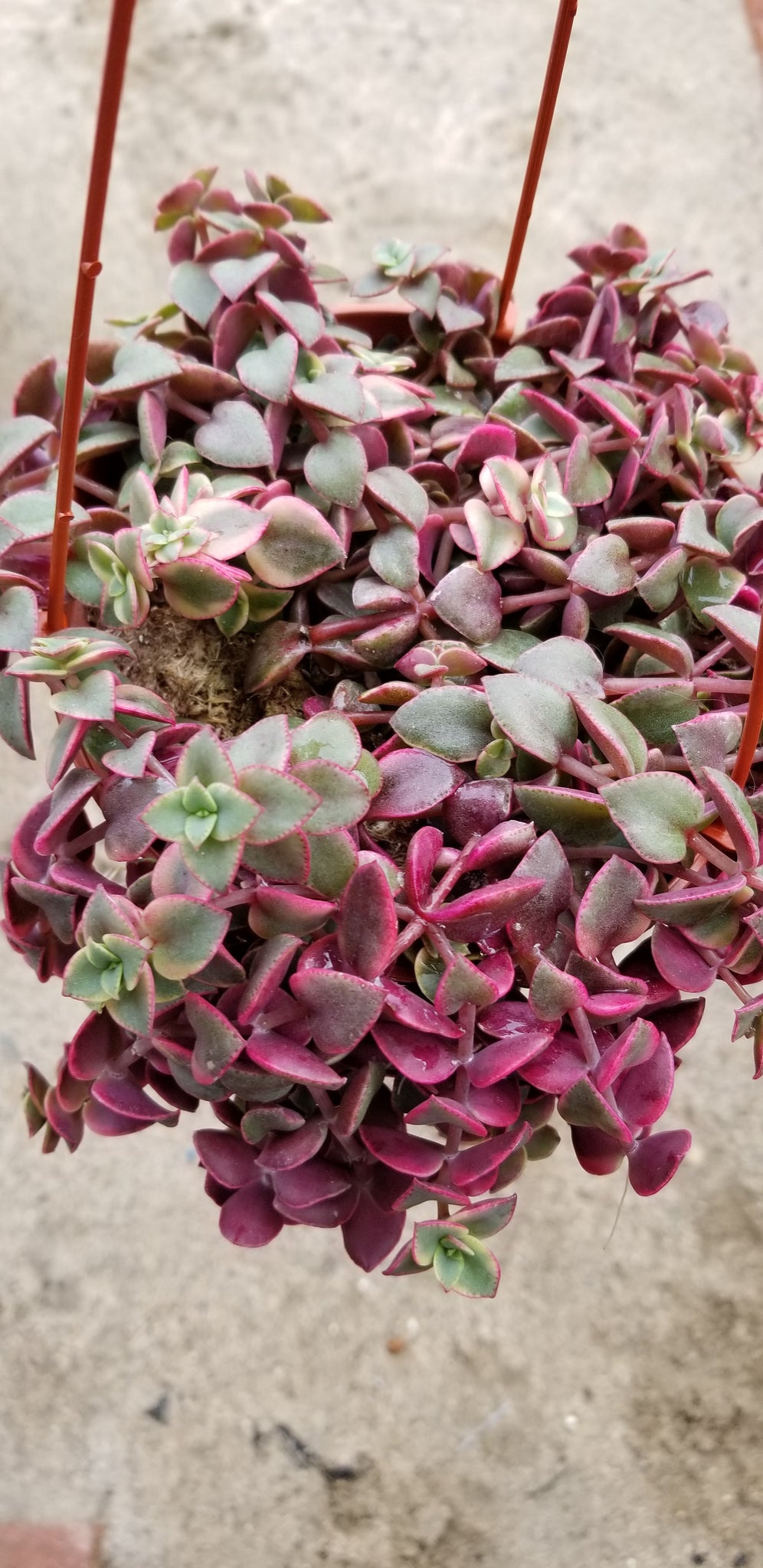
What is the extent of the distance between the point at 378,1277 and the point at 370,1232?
1.91 feet

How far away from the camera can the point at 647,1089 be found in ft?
2.08

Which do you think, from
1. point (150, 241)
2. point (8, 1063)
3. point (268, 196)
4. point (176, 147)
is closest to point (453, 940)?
point (268, 196)

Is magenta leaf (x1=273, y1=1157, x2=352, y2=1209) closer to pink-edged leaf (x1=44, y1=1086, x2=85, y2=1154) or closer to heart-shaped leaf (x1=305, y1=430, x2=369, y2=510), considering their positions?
pink-edged leaf (x1=44, y1=1086, x2=85, y2=1154)

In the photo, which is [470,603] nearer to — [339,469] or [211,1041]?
[339,469]

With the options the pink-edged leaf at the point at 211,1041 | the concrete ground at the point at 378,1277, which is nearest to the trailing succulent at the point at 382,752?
the pink-edged leaf at the point at 211,1041

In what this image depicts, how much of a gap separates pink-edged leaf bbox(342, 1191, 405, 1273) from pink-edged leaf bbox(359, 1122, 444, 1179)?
7cm

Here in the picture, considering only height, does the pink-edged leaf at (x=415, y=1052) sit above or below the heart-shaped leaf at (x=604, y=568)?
below

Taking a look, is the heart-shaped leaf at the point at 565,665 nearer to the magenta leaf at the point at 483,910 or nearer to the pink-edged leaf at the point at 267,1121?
the magenta leaf at the point at 483,910

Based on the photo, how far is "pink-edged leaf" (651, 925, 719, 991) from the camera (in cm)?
62

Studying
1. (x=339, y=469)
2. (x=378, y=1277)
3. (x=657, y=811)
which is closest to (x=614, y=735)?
(x=657, y=811)

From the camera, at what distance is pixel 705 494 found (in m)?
0.80

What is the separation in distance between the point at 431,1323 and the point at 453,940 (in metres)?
0.73

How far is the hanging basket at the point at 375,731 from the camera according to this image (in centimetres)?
59

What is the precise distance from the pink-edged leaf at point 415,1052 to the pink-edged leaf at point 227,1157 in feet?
0.39
